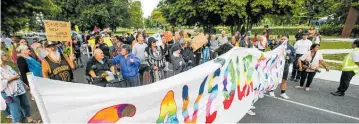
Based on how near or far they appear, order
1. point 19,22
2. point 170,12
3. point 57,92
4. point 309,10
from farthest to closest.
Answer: point 309,10
point 170,12
point 19,22
point 57,92

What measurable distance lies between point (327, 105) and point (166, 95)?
205 inches

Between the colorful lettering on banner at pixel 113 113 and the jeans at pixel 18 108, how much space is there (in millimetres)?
3252

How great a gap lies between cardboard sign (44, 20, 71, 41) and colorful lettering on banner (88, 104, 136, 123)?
3904 mm

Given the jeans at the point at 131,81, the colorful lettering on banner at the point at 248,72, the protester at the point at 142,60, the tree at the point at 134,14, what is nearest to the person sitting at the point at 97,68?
the jeans at the point at 131,81

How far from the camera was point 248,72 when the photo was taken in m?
4.46

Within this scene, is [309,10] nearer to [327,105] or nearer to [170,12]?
[170,12]

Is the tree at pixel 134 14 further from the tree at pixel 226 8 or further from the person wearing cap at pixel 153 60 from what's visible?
the person wearing cap at pixel 153 60

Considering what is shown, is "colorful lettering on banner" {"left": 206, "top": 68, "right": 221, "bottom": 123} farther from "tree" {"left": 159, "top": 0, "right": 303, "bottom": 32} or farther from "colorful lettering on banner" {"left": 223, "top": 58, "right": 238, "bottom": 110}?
"tree" {"left": 159, "top": 0, "right": 303, "bottom": 32}

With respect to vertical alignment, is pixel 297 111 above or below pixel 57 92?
below

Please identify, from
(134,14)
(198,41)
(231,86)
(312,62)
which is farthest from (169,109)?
(134,14)

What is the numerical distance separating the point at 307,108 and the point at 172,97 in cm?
448

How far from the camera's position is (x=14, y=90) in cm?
419

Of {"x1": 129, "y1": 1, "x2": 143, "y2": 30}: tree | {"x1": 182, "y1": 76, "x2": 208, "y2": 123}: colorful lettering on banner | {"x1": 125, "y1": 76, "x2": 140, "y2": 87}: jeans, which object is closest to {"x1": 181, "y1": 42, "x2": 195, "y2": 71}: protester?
{"x1": 125, "y1": 76, "x2": 140, "y2": 87}: jeans

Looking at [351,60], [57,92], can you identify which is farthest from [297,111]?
[57,92]
